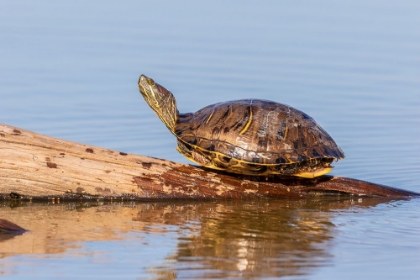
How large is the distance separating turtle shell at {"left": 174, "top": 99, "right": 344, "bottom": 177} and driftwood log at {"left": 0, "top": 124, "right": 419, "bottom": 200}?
0.20m

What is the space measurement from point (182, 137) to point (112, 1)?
36.1 ft

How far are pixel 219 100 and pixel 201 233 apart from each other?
451 cm

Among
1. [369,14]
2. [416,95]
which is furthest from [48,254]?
[369,14]

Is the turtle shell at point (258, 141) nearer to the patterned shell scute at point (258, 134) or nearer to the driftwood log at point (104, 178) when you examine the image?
the patterned shell scute at point (258, 134)

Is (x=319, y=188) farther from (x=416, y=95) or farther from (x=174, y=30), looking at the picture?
(x=174, y=30)

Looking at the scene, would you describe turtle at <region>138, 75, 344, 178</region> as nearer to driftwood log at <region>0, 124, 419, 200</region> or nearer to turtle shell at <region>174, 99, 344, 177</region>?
turtle shell at <region>174, 99, 344, 177</region>

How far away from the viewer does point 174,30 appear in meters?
14.7

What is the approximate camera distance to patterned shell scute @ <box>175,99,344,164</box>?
22.4 feet

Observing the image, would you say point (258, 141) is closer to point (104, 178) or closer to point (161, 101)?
point (161, 101)

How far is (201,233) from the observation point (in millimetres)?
6164

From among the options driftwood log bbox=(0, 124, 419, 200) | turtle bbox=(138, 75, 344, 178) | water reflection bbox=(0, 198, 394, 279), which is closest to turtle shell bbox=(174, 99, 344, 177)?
turtle bbox=(138, 75, 344, 178)

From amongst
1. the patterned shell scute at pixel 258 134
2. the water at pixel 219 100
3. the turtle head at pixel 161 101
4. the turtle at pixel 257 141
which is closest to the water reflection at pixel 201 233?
the water at pixel 219 100

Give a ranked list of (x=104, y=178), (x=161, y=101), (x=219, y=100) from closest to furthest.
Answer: (x=104, y=178)
(x=161, y=101)
(x=219, y=100)

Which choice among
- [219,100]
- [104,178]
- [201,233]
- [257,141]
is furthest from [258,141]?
[219,100]
